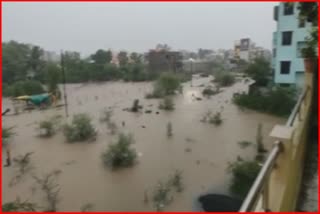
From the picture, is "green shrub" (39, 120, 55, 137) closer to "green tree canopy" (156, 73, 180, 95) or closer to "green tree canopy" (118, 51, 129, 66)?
"green tree canopy" (156, 73, 180, 95)

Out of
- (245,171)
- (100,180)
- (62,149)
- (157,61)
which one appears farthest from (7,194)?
(157,61)

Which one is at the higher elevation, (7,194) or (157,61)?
(157,61)

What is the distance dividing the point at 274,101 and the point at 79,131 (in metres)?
7.37

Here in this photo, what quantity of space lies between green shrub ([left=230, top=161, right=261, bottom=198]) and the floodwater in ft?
0.63

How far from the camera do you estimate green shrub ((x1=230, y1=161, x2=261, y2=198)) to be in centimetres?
493

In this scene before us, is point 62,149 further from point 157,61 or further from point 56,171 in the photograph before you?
point 157,61

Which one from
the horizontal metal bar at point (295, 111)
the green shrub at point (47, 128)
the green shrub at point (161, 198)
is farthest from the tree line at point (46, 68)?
the horizontal metal bar at point (295, 111)

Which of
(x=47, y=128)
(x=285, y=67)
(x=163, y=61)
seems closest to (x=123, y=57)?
(x=163, y=61)

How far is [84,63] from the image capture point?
28.1 meters

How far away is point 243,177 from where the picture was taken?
5.11 metres

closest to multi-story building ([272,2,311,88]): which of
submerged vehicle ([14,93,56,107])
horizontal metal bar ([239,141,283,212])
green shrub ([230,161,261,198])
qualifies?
green shrub ([230,161,261,198])

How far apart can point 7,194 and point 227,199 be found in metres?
4.12

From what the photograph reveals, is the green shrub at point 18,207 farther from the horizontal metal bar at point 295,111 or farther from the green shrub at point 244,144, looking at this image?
the green shrub at point 244,144

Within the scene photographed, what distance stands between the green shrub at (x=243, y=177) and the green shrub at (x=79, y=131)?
4.75 m
